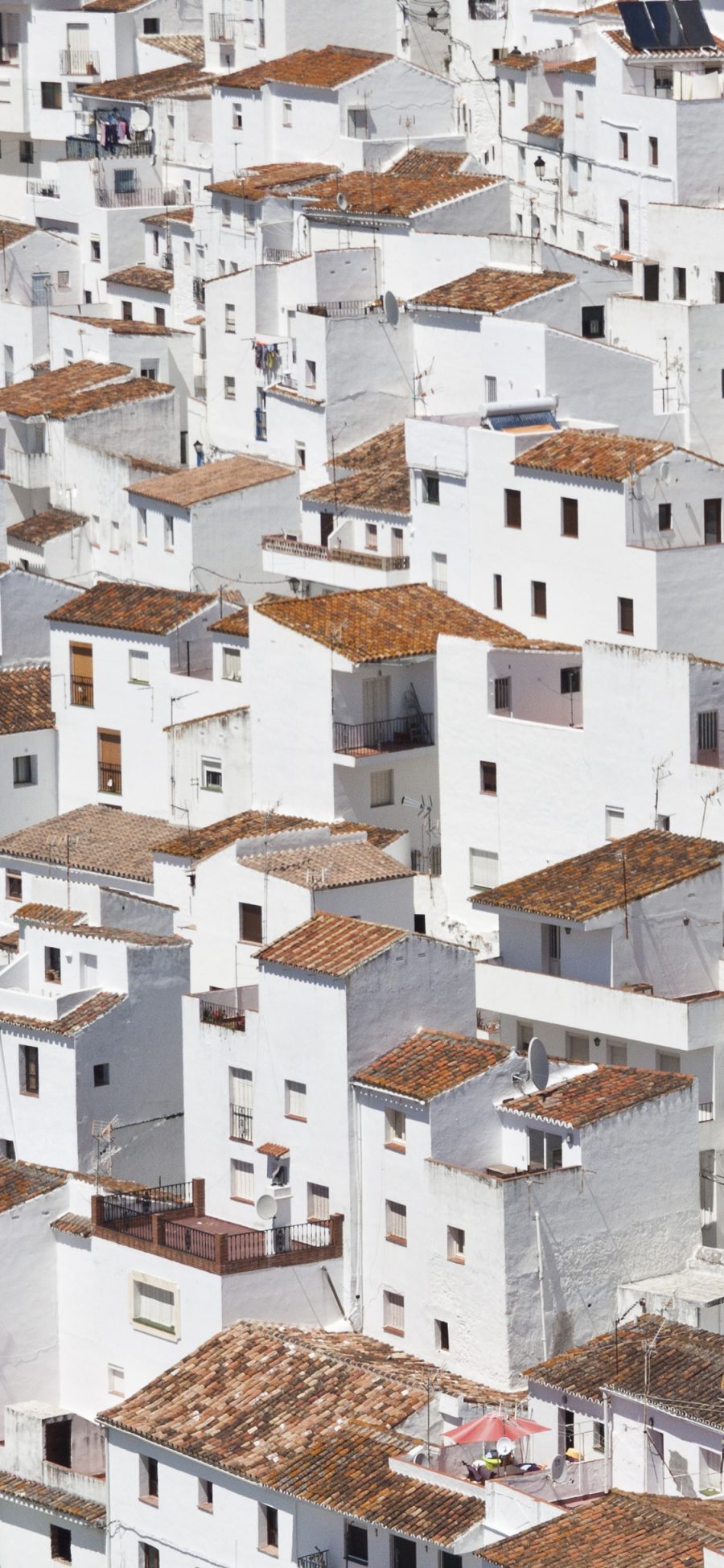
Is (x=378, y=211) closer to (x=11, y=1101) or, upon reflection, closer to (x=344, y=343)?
(x=344, y=343)

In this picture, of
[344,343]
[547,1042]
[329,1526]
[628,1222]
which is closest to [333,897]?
[547,1042]

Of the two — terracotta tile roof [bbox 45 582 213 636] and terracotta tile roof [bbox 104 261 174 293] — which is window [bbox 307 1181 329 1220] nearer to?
terracotta tile roof [bbox 45 582 213 636]

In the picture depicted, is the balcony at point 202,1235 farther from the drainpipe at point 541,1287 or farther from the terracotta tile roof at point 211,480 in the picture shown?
the terracotta tile roof at point 211,480

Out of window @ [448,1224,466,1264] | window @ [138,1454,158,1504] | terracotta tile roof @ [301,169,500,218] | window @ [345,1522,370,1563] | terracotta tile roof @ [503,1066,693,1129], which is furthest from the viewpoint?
terracotta tile roof @ [301,169,500,218]

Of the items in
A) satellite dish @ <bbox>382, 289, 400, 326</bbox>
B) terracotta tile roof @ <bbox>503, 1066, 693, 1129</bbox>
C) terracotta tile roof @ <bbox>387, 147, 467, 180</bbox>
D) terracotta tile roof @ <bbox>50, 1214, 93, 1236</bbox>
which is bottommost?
terracotta tile roof @ <bbox>50, 1214, 93, 1236</bbox>

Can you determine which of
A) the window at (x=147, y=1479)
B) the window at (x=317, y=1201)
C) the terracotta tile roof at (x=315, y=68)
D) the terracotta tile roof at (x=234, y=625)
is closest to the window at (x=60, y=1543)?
the window at (x=147, y=1479)

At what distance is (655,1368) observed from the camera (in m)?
57.0

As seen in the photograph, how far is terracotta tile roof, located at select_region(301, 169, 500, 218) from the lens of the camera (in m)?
86.8

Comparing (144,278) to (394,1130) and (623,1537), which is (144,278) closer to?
(394,1130)

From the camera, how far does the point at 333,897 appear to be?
222ft

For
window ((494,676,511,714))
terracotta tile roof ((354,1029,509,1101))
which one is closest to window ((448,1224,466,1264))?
terracotta tile roof ((354,1029,509,1101))

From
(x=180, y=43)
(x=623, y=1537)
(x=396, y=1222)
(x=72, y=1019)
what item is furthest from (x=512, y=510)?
(x=180, y=43)

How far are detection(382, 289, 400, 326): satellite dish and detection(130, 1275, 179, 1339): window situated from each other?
1039 inches

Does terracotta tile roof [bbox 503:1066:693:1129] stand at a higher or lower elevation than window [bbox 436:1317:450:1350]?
higher
